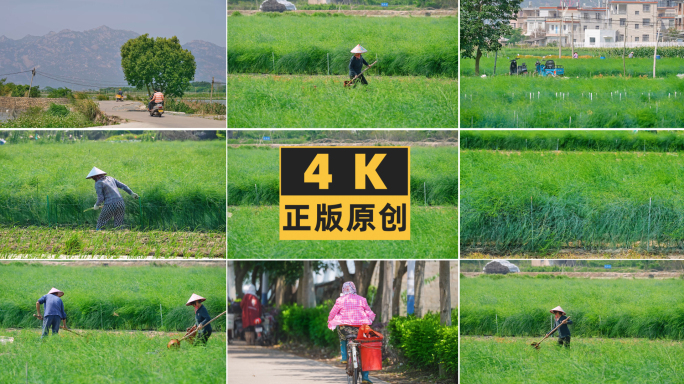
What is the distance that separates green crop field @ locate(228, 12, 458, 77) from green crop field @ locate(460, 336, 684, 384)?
362 centimetres

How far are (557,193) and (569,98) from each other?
52.8 inches

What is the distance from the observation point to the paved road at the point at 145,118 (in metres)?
9.25

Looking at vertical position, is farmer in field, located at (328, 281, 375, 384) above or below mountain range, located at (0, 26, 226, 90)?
below

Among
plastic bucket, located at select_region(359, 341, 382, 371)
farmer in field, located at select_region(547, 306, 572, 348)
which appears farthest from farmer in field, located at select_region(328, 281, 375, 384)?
farmer in field, located at select_region(547, 306, 572, 348)

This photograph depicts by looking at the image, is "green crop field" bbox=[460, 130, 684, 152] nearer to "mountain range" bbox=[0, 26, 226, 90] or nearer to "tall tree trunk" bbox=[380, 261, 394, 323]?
"mountain range" bbox=[0, 26, 226, 90]

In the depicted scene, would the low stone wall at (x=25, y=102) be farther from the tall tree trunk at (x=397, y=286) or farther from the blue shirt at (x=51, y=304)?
the tall tree trunk at (x=397, y=286)

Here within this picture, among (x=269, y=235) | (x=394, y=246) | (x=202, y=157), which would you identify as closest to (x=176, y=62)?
(x=202, y=157)

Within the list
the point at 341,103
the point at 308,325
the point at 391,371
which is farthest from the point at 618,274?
the point at 308,325

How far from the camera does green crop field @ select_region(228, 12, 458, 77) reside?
30.5ft

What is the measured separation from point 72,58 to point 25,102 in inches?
33.8

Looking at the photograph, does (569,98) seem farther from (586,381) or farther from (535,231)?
(586,381)

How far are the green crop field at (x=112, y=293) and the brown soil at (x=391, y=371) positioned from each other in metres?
3.09

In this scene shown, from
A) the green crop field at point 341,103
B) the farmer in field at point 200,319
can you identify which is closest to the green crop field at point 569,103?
the green crop field at point 341,103

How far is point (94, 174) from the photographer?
30.2 ft
